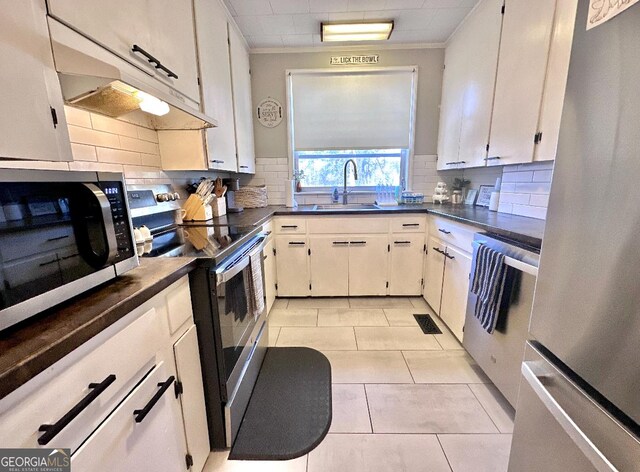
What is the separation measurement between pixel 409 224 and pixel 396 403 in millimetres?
1547

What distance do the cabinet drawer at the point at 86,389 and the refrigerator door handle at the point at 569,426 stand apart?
1118mm

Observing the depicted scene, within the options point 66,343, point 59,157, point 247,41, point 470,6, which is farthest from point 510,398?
point 247,41

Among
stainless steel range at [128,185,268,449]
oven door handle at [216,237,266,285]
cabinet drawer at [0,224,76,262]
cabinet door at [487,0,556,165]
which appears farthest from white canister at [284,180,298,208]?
cabinet drawer at [0,224,76,262]

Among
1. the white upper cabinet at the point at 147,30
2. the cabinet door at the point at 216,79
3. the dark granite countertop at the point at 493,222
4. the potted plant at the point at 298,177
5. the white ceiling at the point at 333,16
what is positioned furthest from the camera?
the potted plant at the point at 298,177

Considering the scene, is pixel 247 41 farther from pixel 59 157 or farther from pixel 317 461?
pixel 317 461

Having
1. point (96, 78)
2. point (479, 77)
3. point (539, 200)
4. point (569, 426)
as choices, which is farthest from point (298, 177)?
point (569, 426)

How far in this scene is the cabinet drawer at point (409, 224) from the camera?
262 cm

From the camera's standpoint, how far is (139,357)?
78 cm

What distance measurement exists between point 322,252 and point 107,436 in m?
2.13

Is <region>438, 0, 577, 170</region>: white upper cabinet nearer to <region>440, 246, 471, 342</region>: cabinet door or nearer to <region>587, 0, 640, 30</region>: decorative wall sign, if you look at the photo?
<region>440, 246, 471, 342</region>: cabinet door

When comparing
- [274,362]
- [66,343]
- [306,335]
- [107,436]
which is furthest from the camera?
[306,335]

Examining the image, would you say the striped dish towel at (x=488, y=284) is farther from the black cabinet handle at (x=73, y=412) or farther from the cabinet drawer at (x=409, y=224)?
the black cabinet handle at (x=73, y=412)

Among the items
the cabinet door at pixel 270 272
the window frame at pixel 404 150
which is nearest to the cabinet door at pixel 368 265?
the cabinet door at pixel 270 272

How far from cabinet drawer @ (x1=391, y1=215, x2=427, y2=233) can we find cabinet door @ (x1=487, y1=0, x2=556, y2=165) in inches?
30.0
